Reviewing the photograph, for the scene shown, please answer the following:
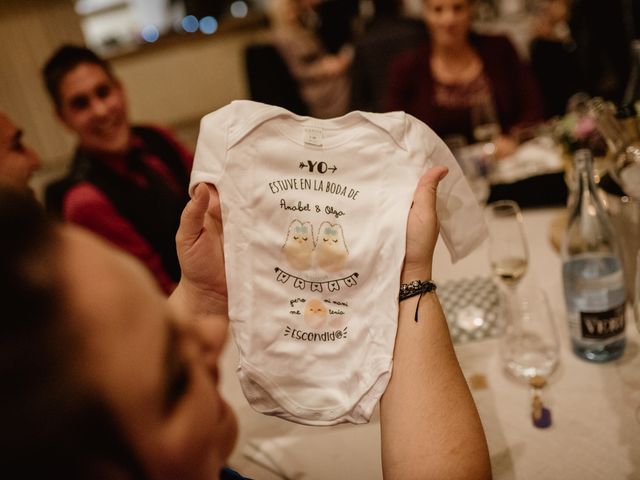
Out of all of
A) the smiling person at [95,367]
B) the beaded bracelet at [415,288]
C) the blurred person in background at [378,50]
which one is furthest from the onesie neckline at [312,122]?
the blurred person in background at [378,50]

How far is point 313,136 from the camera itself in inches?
32.9

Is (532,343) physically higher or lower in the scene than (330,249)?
lower

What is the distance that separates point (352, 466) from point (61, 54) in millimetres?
1670

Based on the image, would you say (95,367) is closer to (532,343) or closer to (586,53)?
(532,343)

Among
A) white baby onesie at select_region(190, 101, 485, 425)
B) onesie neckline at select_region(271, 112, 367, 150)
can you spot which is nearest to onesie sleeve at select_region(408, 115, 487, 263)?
white baby onesie at select_region(190, 101, 485, 425)

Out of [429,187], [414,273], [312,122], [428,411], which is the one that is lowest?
[428,411]

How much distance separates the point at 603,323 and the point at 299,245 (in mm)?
515

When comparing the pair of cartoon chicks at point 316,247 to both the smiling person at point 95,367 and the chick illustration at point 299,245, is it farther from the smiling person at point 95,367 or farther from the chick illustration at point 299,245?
the smiling person at point 95,367

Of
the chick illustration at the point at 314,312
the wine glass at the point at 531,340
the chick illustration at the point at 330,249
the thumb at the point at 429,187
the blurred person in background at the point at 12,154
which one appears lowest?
the wine glass at the point at 531,340

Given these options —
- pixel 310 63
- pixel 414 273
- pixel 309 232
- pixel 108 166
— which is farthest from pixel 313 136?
pixel 310 63

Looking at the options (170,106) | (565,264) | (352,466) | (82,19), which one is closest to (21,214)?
(352,466)

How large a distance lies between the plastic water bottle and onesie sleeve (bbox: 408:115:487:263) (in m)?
0.19

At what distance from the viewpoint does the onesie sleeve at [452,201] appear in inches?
31.0

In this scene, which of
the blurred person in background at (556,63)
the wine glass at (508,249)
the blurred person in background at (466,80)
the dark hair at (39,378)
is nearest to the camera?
the dark hair at (39,378)
